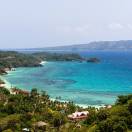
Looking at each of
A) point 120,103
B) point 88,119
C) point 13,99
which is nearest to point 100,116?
point 88,119

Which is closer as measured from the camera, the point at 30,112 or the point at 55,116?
the point at 55,116

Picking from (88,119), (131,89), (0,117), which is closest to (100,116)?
(88,119)

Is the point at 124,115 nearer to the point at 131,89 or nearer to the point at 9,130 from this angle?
the point at 9,130

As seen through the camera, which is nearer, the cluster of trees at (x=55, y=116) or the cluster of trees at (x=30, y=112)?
the cluster of trees at (x=55, y=116)

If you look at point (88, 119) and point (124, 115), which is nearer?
point (124, 115)

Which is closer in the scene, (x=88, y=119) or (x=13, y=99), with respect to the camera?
(x=88, y=119)

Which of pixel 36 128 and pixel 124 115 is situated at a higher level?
pixel 124 115

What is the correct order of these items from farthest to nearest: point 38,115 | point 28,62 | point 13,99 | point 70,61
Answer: point 70,61
point 28,62
point 13,99
point 38,115

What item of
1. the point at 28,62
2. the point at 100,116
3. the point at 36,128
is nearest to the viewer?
the point at 100,116

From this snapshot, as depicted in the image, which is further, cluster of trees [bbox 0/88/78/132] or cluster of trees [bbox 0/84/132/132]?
cluster of trees [bbox 0/88/78/132]

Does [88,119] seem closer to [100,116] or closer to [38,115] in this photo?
[100,116]
